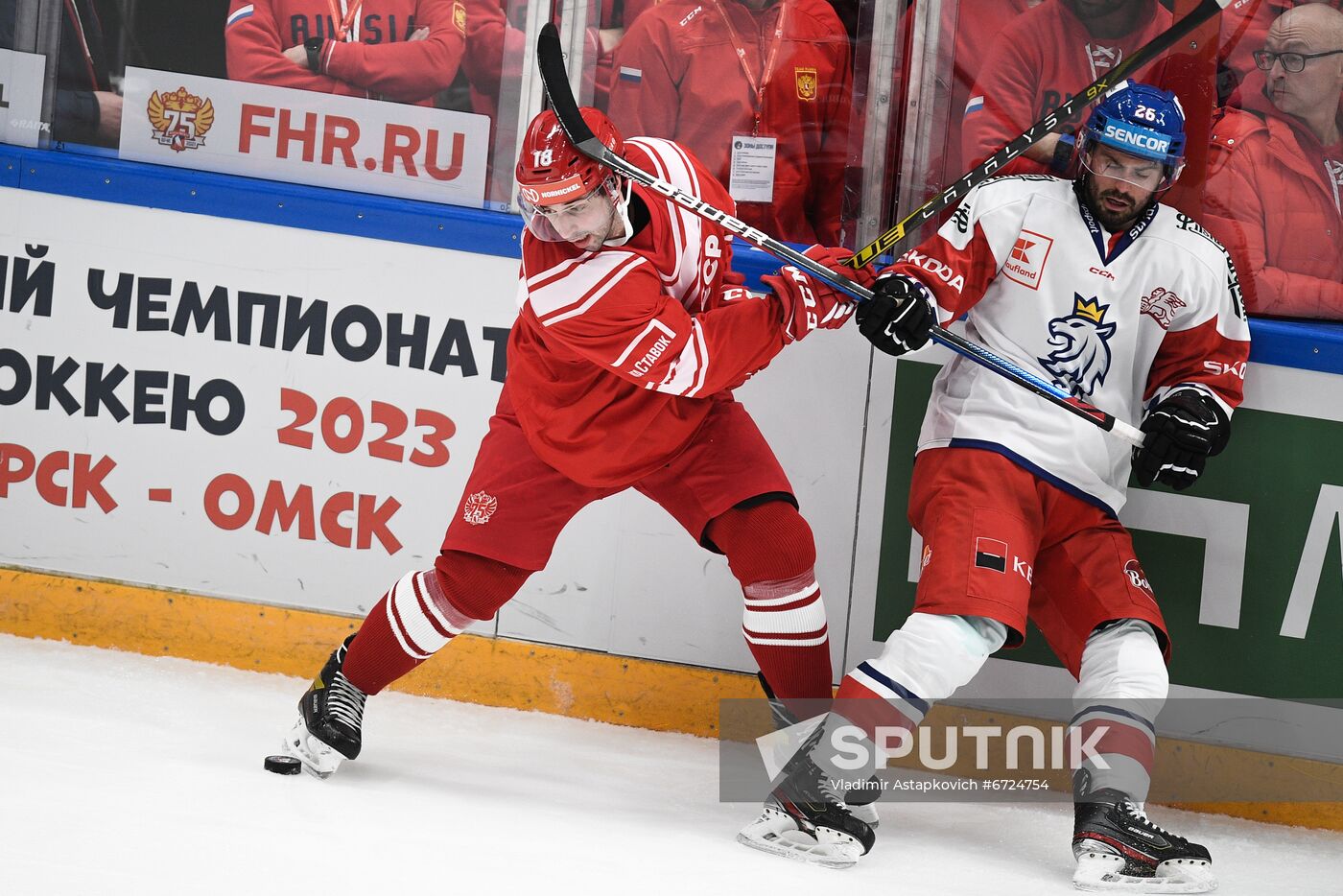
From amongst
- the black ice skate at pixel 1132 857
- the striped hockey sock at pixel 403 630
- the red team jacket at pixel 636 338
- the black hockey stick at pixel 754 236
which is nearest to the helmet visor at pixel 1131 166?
the black hockey stick at pixel 754 236

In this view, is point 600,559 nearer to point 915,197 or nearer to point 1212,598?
point 915,197

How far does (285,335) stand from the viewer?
319 cm

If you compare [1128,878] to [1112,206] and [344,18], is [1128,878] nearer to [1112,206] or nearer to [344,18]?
[1112,206]

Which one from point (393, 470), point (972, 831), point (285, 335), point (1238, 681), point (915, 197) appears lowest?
point (972, 831)

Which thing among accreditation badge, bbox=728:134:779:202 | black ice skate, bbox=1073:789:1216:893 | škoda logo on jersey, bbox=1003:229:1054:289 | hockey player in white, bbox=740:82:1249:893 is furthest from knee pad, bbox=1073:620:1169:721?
accreditation badge, bbox=728:134:779:202

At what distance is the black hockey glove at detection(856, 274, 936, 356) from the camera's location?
247 centimetres

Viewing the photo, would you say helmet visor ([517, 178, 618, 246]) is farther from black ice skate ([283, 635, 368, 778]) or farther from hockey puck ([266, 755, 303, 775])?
hockey puck ([266, 755, 303, 775])

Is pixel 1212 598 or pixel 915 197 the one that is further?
pixel 915 197

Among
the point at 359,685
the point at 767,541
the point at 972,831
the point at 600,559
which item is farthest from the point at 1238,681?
the point at 359,685

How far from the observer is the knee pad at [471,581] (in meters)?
2.62

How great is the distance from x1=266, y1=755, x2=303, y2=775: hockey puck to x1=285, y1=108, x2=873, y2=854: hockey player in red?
20 millimetres

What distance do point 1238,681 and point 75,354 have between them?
253cm

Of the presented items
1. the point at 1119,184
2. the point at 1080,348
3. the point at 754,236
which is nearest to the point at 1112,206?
the point at 1119,184

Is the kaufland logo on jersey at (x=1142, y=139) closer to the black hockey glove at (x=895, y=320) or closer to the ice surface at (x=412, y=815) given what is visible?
the black hockey glove at (x=895, y=320)
